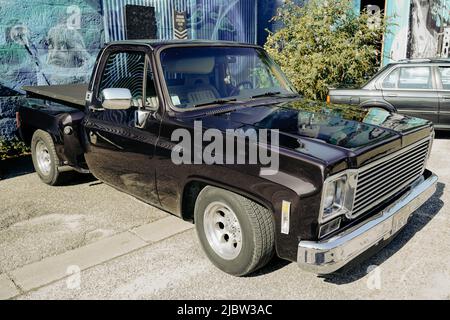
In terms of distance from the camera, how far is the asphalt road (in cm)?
309

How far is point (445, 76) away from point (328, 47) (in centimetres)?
229

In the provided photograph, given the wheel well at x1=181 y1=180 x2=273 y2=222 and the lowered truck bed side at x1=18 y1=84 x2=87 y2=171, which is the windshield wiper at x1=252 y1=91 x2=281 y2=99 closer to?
the wheel well at x1=181 y1=180 x2=273 y2=222

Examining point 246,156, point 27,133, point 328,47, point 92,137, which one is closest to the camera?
point 246,156

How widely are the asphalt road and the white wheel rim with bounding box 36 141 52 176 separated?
71 centimetres

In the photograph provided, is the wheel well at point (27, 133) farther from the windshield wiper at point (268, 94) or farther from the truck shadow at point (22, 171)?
the windshield wiper at point (268, 94)

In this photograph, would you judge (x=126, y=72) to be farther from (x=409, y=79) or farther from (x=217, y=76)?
(x=409, y=79)

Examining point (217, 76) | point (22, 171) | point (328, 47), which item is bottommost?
point (22, 171)

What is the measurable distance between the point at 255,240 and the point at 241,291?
18.8 inches

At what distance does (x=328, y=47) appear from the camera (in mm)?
8469

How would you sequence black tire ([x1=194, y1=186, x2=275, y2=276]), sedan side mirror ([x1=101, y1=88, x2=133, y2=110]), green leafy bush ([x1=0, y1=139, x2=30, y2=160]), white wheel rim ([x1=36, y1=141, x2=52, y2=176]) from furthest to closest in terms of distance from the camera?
green leafy bush ([x1=0, y1=139, x2=30, y2=160]) → white wheel rim ([x1=36, y1=141, x2=52, y2=176]) → sedan side mirror ([x1=101, y1=88, x2=133, y2=110]) → black tire ([x1=194, y1=186, x2=275, y2=276])

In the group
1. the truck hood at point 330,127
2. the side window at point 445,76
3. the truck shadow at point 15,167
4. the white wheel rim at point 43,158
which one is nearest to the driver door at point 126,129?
the truck hood at point 330,127

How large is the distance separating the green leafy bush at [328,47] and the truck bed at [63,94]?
15.2ft

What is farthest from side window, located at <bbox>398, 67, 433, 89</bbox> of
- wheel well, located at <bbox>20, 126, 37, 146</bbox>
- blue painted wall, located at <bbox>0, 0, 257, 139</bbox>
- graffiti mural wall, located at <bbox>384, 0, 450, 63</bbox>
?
wheel well, located at <bbox>20, 126, 37, 146</bbox>

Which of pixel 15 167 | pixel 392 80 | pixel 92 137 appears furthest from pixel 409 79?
pixel 15 167
